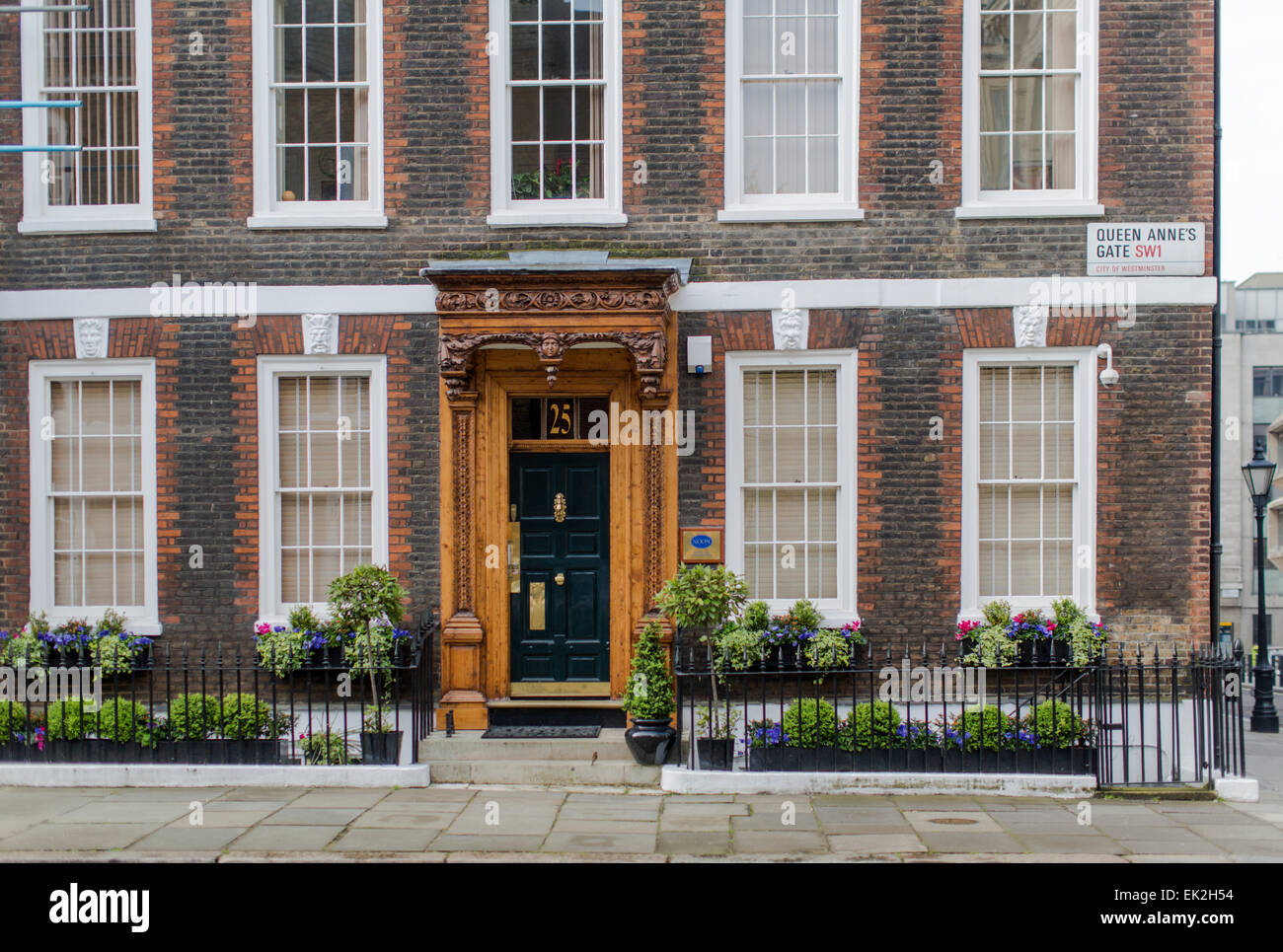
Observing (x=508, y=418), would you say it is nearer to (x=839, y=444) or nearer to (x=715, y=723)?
(x=839, y=444)

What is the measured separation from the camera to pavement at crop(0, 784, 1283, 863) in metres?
7.34

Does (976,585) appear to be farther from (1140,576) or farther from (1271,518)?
(1271,518)

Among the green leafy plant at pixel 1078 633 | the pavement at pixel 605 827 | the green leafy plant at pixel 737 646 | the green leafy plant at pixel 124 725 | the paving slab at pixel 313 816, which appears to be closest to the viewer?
the pavement at pixel 605 827

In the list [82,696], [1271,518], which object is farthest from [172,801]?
[1271,518]

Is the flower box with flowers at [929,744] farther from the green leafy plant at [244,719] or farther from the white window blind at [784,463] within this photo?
the green leafy plant at [244,719]

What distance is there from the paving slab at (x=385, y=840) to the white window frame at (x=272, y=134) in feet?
18.3

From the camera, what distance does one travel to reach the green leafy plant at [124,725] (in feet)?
30.6

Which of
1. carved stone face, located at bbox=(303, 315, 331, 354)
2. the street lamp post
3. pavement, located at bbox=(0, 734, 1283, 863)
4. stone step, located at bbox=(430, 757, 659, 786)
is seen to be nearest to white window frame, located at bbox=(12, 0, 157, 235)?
carved stone face, located at bbox=(303, 315, 331, 354)

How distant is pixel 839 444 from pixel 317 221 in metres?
5.20

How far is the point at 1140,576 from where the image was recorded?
34.6 feet

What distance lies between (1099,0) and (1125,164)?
4.99 ft

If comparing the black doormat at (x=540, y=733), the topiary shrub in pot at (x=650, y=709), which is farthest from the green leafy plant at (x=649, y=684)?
the black doormat at (x=540, y=733)

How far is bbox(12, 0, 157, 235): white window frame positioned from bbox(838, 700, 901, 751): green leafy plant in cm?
760

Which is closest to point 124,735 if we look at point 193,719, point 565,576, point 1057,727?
point 193,719
